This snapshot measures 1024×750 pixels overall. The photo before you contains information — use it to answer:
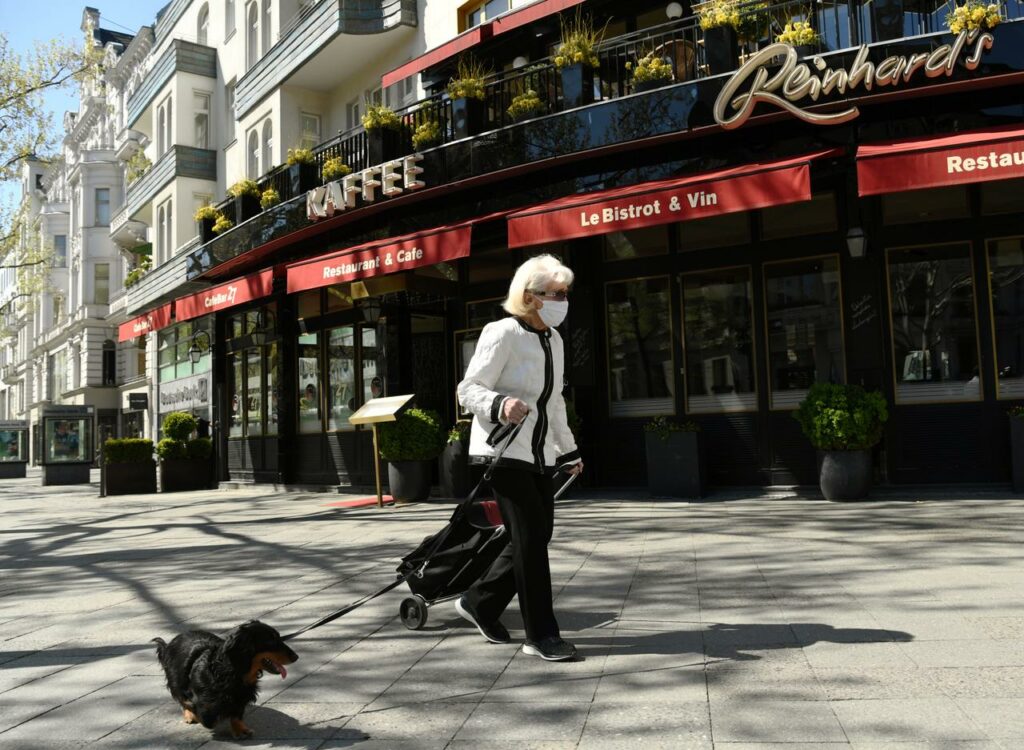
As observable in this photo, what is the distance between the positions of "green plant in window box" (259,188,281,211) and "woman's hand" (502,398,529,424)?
46.4 ft

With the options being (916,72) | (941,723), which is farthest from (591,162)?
(941,723)

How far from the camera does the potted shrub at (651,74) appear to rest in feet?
37.3

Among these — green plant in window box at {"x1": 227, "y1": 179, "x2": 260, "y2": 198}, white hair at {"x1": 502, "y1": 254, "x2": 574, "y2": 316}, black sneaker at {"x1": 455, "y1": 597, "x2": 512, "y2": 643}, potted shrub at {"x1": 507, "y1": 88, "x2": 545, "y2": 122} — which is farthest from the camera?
green plant in window box at {"x1": 227, "y1": 179, "x2": 260, "y2": 198}

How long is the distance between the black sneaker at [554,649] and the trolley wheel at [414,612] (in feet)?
2.89

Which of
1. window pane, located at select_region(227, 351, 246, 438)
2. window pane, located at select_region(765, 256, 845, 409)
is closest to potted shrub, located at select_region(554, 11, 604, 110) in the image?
window pane, located at select_region(765, 256, 845, 409)

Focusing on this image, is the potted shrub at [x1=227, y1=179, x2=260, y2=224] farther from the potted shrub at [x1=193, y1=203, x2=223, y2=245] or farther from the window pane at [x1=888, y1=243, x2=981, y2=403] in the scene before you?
the window pane at [x1=888, y1=243, x2=981, y2=403]

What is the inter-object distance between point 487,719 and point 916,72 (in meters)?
9.31

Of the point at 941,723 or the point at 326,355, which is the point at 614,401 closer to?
the point at 326,355

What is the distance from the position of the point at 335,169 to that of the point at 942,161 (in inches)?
381

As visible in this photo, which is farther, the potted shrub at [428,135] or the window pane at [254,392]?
the window pane at [254,392]

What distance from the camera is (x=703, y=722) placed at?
323 centimetres

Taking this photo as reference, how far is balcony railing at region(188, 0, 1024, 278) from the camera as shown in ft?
35.1

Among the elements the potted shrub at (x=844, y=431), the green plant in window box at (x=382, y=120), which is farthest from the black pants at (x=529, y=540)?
the green plant in window box at (x=382, y=120)

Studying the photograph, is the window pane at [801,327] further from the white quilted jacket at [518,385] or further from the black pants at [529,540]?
the black pants at [529,540]
